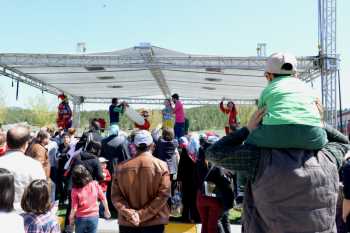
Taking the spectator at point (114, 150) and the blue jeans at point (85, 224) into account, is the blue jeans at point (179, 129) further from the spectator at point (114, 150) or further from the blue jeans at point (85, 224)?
the blue jeans at point (85, 224)

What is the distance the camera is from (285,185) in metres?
1.84

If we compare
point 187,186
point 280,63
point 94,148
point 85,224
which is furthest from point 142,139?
point 187,186

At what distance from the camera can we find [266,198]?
1.88 meters

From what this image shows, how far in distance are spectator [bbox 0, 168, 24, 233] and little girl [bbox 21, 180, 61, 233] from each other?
0.51m

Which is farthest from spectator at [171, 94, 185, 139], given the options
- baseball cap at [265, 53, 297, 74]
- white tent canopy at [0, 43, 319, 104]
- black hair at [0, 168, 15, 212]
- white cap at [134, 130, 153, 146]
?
baseball cap at [265, 53, 297, 74]

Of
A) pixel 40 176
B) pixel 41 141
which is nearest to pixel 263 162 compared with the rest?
pixel 40 176

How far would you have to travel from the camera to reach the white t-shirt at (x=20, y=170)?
344cm

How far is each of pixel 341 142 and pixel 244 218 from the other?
717mm

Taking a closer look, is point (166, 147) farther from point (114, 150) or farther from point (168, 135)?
point (114, 150)

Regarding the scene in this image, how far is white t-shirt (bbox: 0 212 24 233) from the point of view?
2.30m

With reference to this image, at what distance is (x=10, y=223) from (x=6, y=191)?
0.21m

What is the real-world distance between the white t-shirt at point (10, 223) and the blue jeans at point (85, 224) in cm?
255

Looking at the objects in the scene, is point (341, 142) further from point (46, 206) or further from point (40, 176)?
point (40, 176)

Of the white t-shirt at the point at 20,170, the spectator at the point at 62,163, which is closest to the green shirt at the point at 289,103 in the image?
the white t-shirt at the point at 20,170
